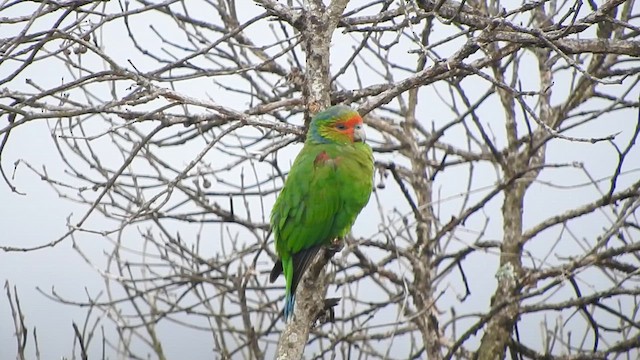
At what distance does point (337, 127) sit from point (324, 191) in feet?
1.18

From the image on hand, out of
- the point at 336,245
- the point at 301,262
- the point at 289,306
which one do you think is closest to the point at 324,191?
the point at 336,245

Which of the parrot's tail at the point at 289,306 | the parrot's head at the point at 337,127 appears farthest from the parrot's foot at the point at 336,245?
the parrot's head at the point at 337,127

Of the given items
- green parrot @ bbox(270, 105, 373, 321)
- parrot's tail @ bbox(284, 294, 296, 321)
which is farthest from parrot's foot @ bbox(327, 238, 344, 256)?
parrot's tail @ bbox(284, 294, 296, 321)

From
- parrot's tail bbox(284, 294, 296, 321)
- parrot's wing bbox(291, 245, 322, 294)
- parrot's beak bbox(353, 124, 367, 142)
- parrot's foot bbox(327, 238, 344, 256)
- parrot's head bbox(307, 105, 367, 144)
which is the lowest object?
parrot's tail bbox(284, 294, 296, 321)

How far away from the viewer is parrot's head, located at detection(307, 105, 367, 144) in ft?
13.0

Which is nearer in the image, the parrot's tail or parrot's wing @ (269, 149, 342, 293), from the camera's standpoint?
the parrot's tail

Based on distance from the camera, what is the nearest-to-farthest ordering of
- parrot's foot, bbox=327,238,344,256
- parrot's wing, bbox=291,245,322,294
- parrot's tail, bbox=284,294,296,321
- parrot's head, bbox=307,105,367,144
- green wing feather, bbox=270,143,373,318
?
parrot's tail, bbox=284,294,296,321 → parrot's wing, bbox=291,245,322,294 → parrot's head, bbox=307,105,367,144 → parrot's foot, bbox=327,238,344,256 → green wing feather, bbox=270,143,373,318

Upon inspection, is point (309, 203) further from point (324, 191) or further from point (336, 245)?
point (336, 245)

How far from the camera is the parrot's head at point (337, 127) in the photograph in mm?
3977

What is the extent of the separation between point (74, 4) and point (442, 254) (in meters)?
3.30

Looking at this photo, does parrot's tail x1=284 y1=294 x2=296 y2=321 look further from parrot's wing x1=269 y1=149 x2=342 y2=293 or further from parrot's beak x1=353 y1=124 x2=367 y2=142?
parrot's beak x1=353 y1=124 x2=367 y2=142

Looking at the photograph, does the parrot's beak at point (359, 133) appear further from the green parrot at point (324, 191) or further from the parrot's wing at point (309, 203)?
the parrot's wing at point (309, 203)

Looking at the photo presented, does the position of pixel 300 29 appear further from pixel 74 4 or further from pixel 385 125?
pixel 385 125

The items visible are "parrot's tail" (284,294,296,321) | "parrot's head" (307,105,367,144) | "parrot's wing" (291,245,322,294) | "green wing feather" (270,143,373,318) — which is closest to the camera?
"parrot's tail" (284,294,296,321)
